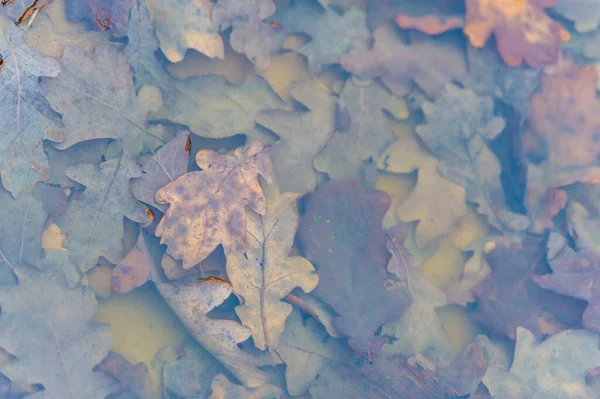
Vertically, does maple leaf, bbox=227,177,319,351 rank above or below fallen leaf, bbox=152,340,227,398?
above

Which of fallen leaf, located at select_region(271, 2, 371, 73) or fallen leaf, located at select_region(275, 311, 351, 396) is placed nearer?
fallen leaf, located at select_region(275, 311, 351, 396)

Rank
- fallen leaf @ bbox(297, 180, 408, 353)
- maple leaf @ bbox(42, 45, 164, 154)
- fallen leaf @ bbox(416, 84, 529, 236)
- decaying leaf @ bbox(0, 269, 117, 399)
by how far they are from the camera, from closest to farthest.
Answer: decaying leaf @ bbox(0, 269, 117, 399) → maple leaf @ bbox(42, 45, 164, 154) → fallen leaf @ bbox(297, 180, 408, 353) → fallen leaf @ bbox(416, 84, 529, 236)

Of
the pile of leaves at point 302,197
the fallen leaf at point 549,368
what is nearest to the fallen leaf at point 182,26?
the pile of leaves at point 302,197

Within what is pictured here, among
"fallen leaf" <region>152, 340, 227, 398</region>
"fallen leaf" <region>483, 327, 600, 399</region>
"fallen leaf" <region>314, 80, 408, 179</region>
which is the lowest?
"fallen leaf" <region>483, 327, 600, 399</region>

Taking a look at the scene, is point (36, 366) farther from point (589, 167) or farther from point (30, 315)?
point (589, 167)

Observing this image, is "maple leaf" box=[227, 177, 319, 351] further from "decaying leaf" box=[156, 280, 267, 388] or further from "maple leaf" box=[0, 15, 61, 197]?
"maple leaf" box=[0, 15, 61, 197]

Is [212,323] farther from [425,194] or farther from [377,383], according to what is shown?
[425,194]

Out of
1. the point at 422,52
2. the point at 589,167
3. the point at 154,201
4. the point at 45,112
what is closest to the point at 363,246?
the point at 154,201

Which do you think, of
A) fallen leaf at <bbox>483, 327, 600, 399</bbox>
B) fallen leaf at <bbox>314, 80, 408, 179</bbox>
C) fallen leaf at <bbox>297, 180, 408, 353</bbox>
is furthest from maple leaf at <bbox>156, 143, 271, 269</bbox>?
fallen leaf at <bbox>483, 327, 600, 399</bbox>
